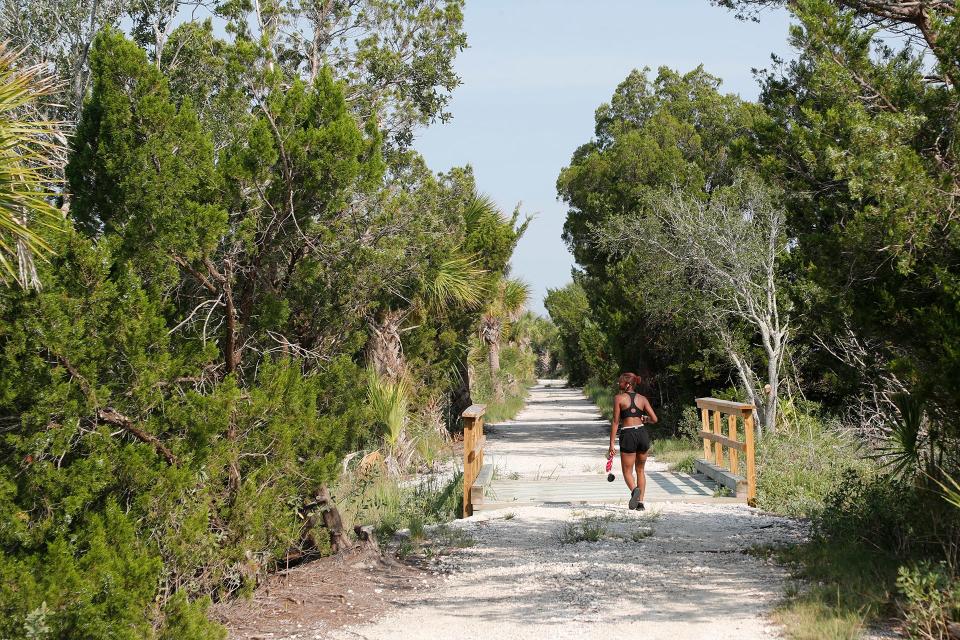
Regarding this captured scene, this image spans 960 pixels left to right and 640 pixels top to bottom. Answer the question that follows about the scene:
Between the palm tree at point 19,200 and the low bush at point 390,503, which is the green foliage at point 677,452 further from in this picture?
the palm tree at point 19,200

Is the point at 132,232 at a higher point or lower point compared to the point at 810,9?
lower

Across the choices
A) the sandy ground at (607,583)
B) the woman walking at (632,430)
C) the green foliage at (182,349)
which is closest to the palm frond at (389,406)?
the sandy ground at (607,583)

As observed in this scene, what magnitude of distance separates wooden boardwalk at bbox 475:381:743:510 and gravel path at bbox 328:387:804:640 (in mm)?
715

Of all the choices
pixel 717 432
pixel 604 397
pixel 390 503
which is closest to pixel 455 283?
pixel 717 432

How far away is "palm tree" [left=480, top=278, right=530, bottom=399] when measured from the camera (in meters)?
26.0

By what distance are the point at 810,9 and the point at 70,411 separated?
5.83 m

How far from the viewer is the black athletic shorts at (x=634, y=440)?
36.0 ft

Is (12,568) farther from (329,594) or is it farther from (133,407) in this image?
(329,594)

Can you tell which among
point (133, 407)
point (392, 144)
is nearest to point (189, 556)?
point (133, 407)

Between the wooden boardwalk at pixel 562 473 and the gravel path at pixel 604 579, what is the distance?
2.35 feet

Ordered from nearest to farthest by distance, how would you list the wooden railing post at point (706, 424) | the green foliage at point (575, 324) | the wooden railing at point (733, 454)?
1. the wooden railing at point (733, 454)
2. the wooden railing post at point (706, 424)
3. the green foliage at point (575, 324)

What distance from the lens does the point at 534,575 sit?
8062 mm

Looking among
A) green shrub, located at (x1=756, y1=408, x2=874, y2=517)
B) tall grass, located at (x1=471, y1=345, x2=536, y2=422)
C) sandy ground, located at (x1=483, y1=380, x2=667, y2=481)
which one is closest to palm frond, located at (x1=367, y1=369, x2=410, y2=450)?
sandy ground, located at (x1=483, y1=380, x2=667, y2=481)

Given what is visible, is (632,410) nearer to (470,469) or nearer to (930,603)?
(470,469)
